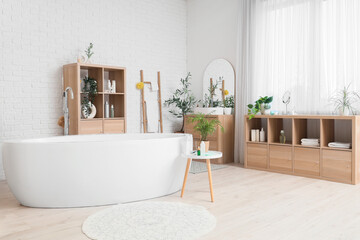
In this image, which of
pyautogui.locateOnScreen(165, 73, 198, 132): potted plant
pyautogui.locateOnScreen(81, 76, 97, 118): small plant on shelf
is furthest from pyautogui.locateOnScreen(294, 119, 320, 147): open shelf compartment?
pyautogui.locateOnScreen(81, 76, 97, 118): small plant on shelf

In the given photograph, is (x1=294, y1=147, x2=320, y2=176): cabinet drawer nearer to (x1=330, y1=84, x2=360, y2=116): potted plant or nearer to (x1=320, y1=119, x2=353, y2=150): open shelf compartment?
(x1=320, y1=119, x2=353, y2=150): open shelf compartment

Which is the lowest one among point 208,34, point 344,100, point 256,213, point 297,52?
point 256,213

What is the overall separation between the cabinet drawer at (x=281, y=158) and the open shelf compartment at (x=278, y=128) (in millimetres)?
127

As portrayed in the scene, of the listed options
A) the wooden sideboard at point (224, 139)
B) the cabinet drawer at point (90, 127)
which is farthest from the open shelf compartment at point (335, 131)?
the cabinet drawer at point (90, 127)

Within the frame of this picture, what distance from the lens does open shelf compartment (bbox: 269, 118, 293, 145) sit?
510 cm

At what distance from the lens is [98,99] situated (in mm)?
5250

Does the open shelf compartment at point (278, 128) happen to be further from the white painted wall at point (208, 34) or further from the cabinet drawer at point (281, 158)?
the white painted wall at point (208, 34)

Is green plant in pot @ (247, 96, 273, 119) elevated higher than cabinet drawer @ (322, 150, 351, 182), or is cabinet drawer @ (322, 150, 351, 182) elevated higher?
green plant in pot @ (247, 96, 273, 119)

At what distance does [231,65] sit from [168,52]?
1318 millimetres

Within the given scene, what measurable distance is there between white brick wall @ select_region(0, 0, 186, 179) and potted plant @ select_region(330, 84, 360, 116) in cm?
310

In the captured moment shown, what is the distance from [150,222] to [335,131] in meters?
3.17

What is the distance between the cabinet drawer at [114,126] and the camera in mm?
5234

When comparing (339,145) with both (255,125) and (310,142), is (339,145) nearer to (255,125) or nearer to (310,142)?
(310,142)

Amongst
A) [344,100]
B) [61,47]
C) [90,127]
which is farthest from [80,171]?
[344,100]
